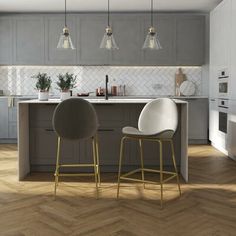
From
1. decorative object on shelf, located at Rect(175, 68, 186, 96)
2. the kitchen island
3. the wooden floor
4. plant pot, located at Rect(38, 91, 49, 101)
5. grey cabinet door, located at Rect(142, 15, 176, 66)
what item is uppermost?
grey cabinet door, located at Rect(142, 15, 176, 66)

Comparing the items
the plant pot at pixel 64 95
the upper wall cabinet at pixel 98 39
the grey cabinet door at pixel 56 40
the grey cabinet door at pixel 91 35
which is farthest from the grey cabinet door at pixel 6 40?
the plant pot at pixel 64 95

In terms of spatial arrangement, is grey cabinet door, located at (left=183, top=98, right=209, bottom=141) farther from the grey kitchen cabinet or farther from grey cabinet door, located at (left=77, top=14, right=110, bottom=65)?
grey cabinet door, located at (left=77, top=14, right=110, bottom=65)

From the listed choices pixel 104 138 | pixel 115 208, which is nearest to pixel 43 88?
pixel 104 138

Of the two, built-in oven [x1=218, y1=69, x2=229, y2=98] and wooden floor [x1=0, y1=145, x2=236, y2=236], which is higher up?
built-in oven [x1=218, y1=69, x2=229, y2=98]

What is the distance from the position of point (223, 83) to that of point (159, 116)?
2.37 meters

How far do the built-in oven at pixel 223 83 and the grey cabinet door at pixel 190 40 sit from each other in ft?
3.63

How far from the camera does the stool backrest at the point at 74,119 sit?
335 cm

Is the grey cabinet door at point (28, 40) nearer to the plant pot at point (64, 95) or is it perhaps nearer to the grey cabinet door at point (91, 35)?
the grey cabinet door at point (91, 35)

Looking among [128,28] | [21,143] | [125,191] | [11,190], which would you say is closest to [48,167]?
[21,143]

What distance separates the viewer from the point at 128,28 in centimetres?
691

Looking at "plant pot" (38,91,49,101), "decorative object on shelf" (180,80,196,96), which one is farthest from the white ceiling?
"plant pot" (38,91,49,101)

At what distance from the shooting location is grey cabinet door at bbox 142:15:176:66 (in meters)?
6.90

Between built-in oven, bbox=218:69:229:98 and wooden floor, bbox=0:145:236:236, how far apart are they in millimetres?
1615

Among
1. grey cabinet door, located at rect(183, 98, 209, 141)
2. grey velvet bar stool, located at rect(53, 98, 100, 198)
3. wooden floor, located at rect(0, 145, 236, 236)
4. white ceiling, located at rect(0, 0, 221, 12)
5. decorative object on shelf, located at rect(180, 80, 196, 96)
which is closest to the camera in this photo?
wooden floor, located at rect(0, 145, 236, 236)
